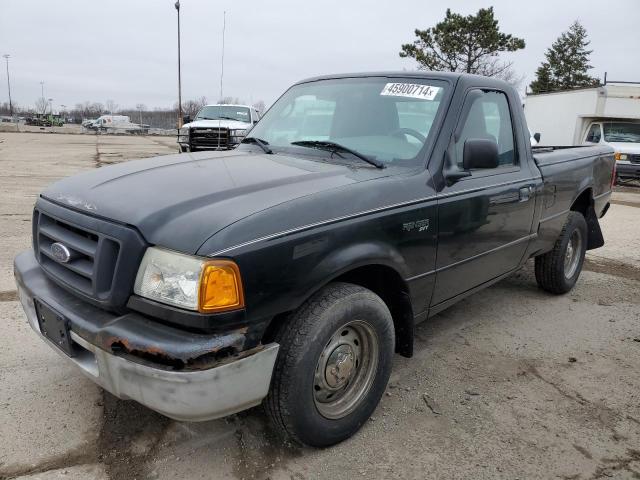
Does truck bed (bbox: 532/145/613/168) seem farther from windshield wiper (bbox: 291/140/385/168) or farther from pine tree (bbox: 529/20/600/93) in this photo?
pine tree (bbox: 529/20/600/93)

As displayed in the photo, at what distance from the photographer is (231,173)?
2707 mm

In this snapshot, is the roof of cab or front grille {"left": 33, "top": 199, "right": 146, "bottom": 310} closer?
front grille {"left": 33, "top": 199, "right": 146, "bottom": 310}

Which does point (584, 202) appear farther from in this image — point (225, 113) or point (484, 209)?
point (225, 113)

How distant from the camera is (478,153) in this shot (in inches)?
113

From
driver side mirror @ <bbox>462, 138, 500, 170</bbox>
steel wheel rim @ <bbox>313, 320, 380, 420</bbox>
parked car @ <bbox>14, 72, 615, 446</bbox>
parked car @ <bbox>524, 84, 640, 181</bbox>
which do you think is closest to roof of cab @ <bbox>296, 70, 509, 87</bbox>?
parked car @ <bbox>14, 72, 615, 446</bbox>

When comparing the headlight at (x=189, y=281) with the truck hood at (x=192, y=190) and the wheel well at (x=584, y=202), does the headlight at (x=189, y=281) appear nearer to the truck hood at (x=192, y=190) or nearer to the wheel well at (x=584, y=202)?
the truck hood at (x=192, y=190)

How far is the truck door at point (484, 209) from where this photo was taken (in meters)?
3.00

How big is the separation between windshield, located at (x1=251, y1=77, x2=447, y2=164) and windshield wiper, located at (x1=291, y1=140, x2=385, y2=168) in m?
0.04

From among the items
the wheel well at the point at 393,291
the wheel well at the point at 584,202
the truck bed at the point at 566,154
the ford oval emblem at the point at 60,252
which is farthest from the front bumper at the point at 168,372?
the wheel well at the point at 584,202

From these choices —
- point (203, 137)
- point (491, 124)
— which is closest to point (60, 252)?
point (491, 124)

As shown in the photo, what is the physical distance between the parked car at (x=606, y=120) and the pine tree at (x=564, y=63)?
38.2 m

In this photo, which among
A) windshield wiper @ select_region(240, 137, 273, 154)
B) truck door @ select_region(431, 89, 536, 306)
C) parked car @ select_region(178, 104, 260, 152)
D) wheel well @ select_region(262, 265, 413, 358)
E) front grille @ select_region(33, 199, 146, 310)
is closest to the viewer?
front grille @ select_region(33, 199, 146, 310)

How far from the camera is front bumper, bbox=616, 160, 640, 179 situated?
46.9 ft

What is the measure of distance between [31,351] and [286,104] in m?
2.44
